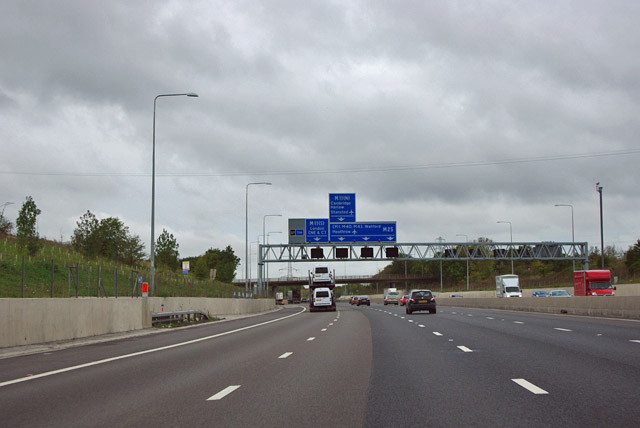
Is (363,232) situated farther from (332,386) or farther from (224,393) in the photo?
(224,393)

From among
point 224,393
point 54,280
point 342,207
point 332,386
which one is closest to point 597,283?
point 342,207

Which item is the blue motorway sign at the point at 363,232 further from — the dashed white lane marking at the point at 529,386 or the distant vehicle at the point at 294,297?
the distant vehicle at the point at 294,297

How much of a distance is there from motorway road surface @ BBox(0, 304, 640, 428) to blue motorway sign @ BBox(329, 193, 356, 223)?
4616 centimetres

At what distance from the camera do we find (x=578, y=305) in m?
41.1

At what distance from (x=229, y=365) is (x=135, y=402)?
4.98 metres

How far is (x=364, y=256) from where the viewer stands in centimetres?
7231

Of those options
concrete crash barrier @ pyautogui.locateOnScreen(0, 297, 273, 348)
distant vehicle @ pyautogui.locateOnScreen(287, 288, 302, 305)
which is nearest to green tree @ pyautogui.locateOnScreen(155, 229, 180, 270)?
concrete crash barrier @ pyautogui.locateOnScreen(0, 297, 273, 348)

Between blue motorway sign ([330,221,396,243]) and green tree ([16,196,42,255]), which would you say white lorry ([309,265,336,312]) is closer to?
blue motorway sign ([330,221,396,243])

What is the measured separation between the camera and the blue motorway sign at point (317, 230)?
223ft

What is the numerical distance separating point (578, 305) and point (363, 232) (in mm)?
29359

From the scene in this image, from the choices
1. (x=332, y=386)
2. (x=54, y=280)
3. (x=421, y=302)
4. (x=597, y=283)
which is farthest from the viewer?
(x=597, y=283)

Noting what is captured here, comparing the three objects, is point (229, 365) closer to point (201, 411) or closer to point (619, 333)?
point (201, 411)

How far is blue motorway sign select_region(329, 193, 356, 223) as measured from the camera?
214ft

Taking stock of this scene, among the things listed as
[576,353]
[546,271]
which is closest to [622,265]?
[546,271]
